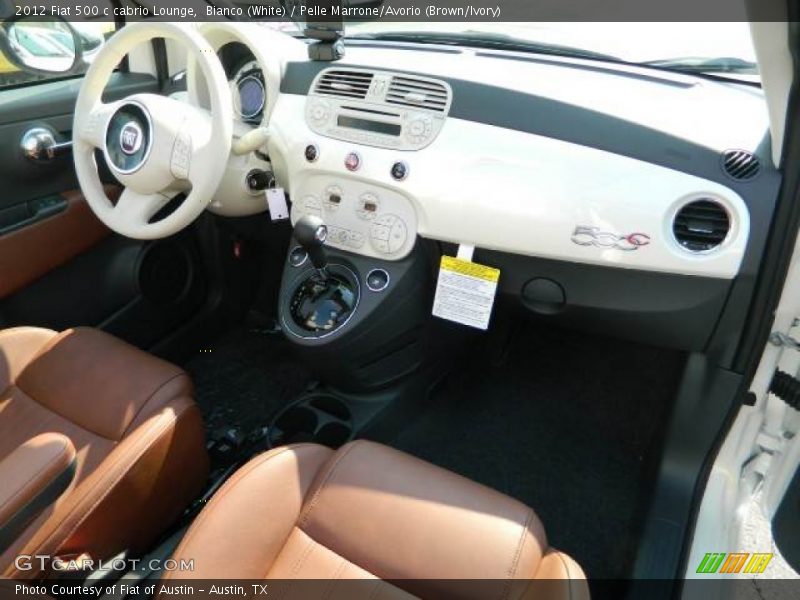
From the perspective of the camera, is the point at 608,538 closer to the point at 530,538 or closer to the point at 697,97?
the point at 530,538

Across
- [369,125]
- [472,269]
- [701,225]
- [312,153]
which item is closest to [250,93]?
[312,153]

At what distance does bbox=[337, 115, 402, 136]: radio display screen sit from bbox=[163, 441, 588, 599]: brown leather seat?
75 cm

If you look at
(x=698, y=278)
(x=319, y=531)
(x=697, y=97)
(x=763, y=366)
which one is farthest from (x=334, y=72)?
(x=763, y=366)

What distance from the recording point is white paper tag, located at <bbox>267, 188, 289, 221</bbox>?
5.45 feet

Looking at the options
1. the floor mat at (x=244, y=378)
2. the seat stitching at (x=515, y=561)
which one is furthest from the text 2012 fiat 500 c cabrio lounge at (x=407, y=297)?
the floor mat at (x=244, y=378)

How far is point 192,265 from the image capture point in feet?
7.16

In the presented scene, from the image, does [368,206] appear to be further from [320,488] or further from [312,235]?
[320,488]

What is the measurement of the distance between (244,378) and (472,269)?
1.13 metres

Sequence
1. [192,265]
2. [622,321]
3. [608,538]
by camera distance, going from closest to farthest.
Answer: [622,321] → [608,538] → [192,265]

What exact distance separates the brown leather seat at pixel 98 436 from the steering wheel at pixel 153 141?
33cm

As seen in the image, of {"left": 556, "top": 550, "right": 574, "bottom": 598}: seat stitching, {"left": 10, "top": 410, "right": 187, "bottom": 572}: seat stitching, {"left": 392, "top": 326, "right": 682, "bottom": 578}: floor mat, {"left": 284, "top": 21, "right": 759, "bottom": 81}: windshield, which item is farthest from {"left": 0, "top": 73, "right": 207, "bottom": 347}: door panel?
{"left": 556, "top": 550, "right": 574, "bottom": 598}: seat stitching

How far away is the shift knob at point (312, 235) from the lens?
144 cm

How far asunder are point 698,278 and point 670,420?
0.46 meters
